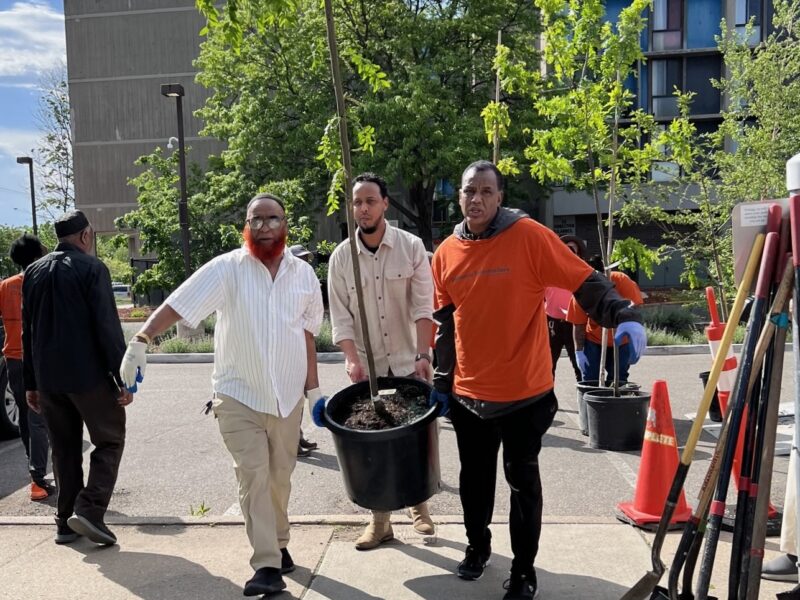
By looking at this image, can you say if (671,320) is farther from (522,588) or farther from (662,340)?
(522,588)

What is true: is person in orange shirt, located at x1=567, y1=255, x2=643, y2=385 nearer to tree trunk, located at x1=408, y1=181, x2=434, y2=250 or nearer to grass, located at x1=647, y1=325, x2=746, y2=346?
grass, located at x1=647, y1=325, x2=746, y2=346

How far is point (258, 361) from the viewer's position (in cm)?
387

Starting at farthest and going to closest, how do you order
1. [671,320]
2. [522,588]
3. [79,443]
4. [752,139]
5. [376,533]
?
1. [671,320]
2. [752,139]
3. [79,443]
4. [376,533]
5. [522,588]

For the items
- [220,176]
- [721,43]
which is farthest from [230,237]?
[721,43]

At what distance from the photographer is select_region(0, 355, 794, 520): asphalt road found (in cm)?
536

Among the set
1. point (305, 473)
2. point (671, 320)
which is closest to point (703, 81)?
point (671, 320)

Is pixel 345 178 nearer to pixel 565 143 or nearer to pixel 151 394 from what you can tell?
pixel 565 143

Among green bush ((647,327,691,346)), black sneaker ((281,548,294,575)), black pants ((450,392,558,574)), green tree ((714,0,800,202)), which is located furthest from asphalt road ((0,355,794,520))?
green tree ((714,0,800,202))

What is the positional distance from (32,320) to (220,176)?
20663mm

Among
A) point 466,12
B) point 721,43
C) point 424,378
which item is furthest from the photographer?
point 466,12

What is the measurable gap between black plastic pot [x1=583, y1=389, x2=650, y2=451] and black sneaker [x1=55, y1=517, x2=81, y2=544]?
422 centimetres

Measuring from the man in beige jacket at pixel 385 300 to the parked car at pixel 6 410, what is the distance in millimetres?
4226

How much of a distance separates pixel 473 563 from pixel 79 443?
104 inches

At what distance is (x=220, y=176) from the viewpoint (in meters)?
24.6
